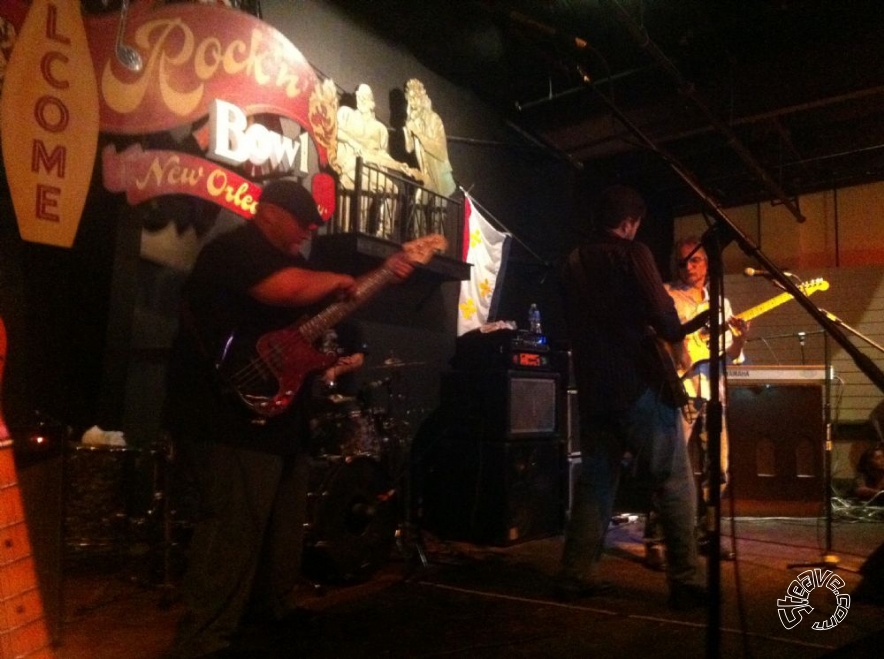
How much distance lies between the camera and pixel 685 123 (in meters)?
6.85

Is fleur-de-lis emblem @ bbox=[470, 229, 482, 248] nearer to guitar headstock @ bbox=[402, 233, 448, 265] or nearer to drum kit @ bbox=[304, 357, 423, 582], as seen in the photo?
drum kit @ bbox=[304, 357, 423, 582]

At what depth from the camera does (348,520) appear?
3.66 meters

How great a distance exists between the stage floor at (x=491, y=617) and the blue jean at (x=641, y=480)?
0.20 meters

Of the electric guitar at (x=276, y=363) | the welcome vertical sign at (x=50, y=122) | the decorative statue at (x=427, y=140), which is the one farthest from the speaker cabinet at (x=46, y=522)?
the decorative statue at (x=427, y=140)

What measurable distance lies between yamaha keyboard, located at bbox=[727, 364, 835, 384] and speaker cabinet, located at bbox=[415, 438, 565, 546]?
1983 mm

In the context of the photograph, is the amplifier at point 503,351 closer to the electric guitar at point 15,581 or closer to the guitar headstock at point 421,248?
the guitar headstock at point 421,248

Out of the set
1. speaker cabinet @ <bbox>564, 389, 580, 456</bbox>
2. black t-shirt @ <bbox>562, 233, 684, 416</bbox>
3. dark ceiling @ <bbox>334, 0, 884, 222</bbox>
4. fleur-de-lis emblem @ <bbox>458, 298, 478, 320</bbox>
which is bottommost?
speaker cabinet @ <bbox>564, 389, 580, 456</bbox>

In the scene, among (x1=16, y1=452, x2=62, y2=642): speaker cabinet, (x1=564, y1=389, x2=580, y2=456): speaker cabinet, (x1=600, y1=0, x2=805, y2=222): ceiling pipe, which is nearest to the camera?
(x1=16, y1=452, x2=62, y2=642): speaker cabinet

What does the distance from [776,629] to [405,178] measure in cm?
400

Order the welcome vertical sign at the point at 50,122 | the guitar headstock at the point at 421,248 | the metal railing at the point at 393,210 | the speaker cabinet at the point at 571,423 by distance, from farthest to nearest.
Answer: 1. the speaker cabinet at the point at 571,423
2. the metal railing at the point at 393,210
3. the welcome vertical sign at the point at 50,122
4. the guitar headstock at the point at 421,248

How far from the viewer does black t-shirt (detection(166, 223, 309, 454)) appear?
2412 mm

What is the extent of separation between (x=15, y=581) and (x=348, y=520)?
6.24 ft

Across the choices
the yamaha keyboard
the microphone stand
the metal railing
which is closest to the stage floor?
the microphone stand

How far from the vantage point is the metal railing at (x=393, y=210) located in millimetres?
5227
